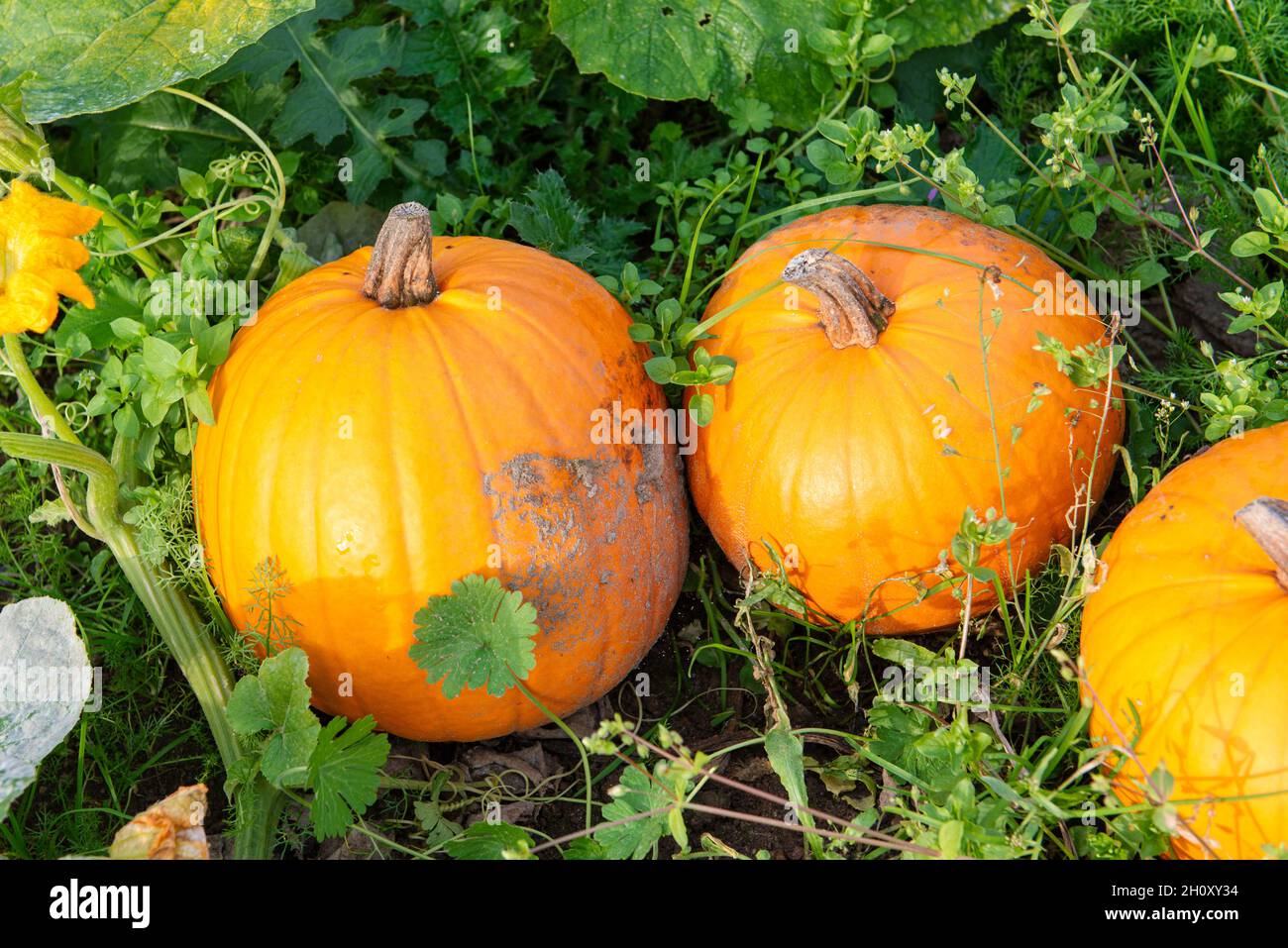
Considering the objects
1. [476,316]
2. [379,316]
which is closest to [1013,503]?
[476,316]

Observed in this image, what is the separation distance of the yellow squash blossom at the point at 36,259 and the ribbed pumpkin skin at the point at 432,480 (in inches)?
12.8

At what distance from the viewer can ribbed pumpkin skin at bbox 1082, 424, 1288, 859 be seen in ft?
6.15

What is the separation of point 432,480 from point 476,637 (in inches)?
11.1

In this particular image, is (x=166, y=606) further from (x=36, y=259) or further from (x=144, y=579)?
(x=36, y=259)

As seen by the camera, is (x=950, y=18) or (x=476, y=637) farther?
(x=950, y=18)

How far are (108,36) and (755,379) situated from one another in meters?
1.47

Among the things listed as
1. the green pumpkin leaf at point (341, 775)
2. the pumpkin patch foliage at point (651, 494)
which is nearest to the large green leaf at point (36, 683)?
the pumpkin patch foliage at point (651, 494)

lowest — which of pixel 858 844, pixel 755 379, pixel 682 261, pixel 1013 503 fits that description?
pixel 858 844

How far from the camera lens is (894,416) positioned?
2.24 m

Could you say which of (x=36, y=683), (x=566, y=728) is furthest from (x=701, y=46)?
(x=36, y=683)

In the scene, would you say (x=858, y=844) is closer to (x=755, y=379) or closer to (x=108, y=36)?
(x=755, y=379)

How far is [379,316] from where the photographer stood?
7.34ft

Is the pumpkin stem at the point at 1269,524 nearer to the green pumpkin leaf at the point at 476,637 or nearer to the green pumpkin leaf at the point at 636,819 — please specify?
the green pumpkin leaf at the point at 636,819

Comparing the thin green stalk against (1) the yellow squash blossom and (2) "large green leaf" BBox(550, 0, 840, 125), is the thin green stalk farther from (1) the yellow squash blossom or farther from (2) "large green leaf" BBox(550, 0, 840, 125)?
(2) "large green leaf" BBox(550, 0, 840, 125)
